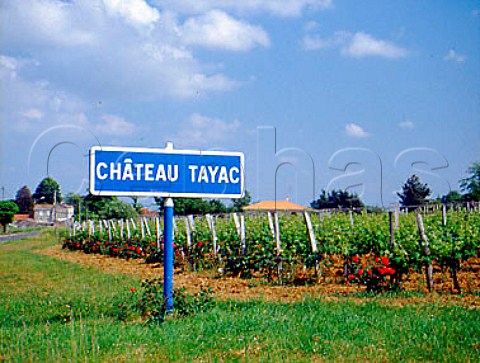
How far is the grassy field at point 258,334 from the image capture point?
5363mm

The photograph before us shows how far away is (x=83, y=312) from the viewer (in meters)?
8.40

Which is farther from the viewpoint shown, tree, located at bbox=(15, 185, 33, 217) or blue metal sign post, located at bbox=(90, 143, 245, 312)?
tree, located at bbox=(15, 185, 33, 217)

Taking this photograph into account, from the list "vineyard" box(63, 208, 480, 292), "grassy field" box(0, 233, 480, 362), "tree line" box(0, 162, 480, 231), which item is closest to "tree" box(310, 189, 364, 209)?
"tree line" box(0, 162, 480, 231)

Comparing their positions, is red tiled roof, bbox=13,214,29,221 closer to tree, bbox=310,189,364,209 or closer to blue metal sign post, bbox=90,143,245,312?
tree, bbox=310,189,364,209

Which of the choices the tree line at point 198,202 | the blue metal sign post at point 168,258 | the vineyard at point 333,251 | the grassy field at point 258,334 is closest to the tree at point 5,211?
the tree line at point 198,202

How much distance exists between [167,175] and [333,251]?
7.13 meters

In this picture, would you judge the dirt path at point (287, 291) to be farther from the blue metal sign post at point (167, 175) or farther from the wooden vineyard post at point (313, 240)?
the blue metal sign post at point (167, 175)

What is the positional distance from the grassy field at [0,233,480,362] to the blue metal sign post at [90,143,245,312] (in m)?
1.00

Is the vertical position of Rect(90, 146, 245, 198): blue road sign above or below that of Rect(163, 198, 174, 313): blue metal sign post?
above

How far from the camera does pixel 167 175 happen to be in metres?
7.30

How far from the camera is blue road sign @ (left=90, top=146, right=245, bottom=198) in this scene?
7.11 meters

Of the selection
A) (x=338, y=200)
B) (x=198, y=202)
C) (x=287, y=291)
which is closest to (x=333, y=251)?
(x=287, y=291)

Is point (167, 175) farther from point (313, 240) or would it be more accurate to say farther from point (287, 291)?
point (313, 240)

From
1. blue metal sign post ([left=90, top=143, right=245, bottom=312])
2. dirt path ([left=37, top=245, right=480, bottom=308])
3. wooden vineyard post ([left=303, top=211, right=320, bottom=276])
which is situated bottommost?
dirt path ([left=37, top=245, right=480, bottom=308])
